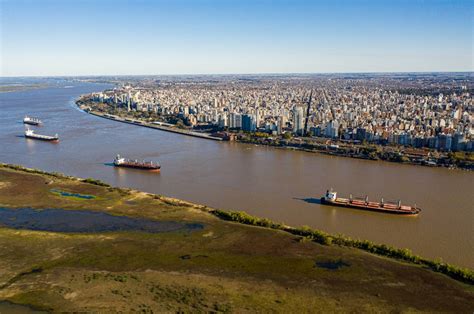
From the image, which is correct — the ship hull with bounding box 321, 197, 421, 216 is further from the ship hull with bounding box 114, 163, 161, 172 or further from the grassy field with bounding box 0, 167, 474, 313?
the ship hull with bounding box 114, 163, 161, 172

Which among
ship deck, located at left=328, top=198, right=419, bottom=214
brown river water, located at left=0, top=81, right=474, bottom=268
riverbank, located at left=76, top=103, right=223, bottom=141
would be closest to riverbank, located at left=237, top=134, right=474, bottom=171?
brown river water, located at left=0, top=81, right=474, bottom=268

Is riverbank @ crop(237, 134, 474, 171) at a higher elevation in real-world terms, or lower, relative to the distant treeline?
higher

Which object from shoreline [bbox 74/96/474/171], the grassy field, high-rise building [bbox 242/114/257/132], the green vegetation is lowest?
the grassy field

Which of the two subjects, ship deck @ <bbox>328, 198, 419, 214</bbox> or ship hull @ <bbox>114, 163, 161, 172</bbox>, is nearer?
ship deck @ <bbox>328, 198, 419, 214</bbox>

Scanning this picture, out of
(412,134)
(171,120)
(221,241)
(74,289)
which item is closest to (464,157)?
(412,134)

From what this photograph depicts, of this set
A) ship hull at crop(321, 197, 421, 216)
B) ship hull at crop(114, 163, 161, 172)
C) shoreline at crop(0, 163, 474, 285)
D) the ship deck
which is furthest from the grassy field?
ship hull at crop(114, 163, 161, 172)

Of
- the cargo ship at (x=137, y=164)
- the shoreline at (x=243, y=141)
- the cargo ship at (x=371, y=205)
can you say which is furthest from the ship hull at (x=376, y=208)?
the cargo ship at (x=137, y=164)

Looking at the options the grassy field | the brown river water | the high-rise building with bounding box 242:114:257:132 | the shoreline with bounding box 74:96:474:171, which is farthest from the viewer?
the high-rise building with bounding box 242:114:257:132

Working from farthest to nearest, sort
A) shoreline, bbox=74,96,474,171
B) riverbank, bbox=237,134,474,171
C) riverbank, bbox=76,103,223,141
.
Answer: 1. riverbank, bbox=76,103,223,141
2. shoreline, bbox=74,96,474,171
3. riverbank, bbox=237,134,474,171
